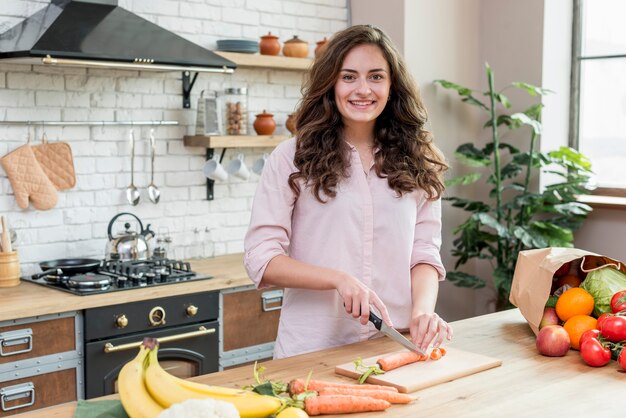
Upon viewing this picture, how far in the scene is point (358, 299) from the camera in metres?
2.12

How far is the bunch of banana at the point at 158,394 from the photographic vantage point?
1681 millimetres

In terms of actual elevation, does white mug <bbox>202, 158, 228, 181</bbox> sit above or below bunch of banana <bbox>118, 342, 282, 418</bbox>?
above

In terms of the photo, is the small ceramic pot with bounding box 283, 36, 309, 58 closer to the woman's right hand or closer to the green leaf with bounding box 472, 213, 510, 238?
the green leaf with bounding box 472, 213, 510, 238

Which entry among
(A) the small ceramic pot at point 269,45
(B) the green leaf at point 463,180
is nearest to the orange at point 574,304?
(B) the green leaf at point 463,180

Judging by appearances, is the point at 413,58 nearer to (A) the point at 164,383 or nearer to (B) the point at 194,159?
(B) the point at 194,159

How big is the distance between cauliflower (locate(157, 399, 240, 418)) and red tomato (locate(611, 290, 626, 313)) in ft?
3.97

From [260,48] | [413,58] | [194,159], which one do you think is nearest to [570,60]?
[413,58]

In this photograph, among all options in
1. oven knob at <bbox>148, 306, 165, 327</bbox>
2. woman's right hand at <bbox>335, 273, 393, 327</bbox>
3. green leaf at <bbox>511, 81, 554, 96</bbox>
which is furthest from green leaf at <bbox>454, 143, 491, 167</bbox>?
woman's right hand at <bbox>335, 273, 393, 327</bbox>

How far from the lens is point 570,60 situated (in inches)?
196

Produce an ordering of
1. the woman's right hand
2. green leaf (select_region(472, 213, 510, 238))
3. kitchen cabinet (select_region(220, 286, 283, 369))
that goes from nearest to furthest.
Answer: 1. the woman's right hand
2. kitchen cabinet (select_region(220, 286, 283, 369))
3. green leaf (select_region(472, 213, 510, 238))

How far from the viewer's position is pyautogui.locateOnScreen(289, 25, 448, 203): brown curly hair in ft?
8.04

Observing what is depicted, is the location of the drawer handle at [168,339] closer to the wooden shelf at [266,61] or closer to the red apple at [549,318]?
the wooden shelf at [266,61]

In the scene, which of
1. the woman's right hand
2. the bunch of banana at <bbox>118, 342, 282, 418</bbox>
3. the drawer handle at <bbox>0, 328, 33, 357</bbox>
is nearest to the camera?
the bunch of banana at <bbox>118, 342, 282, 418</bbox>

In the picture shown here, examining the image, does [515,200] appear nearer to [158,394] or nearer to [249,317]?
[249,317]
